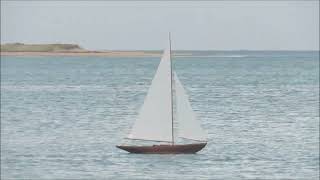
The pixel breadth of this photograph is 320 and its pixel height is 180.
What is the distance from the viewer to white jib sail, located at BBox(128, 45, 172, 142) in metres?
52.0

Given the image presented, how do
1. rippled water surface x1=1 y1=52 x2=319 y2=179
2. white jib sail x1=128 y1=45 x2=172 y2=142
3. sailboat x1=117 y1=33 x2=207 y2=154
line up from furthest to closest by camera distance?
1. white jib sail x1=128 y1=45 x2=172 y2=142
2. sailboat x1=117 y1=33 x2=207 y2=154
3. rippled water surface x1=1 y1=52 x2=319 y2=179

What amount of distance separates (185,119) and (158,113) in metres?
1.30

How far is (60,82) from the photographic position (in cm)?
13350

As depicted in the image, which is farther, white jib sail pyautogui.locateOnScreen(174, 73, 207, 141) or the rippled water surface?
white jib sail pyautogui.locateOnScreen(174, 73, 207, 141)

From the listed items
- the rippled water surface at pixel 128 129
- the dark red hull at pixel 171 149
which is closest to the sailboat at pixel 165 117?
the dark red hull at pixel 171 149

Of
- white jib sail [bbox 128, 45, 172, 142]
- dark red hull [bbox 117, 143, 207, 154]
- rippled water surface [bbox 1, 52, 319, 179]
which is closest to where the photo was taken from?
rippled water surface [bbox 1, 52, 319, 179]

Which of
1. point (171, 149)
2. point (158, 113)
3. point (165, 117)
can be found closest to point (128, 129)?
point (158, 113)

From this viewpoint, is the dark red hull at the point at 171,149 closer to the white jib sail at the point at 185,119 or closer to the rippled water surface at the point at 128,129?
the rippled water surface at the point at 128,129

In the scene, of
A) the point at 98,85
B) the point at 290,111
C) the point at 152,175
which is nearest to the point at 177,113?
the point at 152,175

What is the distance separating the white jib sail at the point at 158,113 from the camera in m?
52.0

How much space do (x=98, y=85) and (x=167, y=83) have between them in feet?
252

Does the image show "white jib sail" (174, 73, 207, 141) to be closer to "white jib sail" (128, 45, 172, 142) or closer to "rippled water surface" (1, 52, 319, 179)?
"white jib sail" (128, 45, 172, 142)

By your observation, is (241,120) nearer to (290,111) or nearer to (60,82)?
(290,111)

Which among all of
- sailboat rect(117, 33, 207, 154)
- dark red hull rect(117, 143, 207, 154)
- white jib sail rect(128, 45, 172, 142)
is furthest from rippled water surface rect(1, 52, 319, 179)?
white jib sail rect(128, 45, 172, 142)
